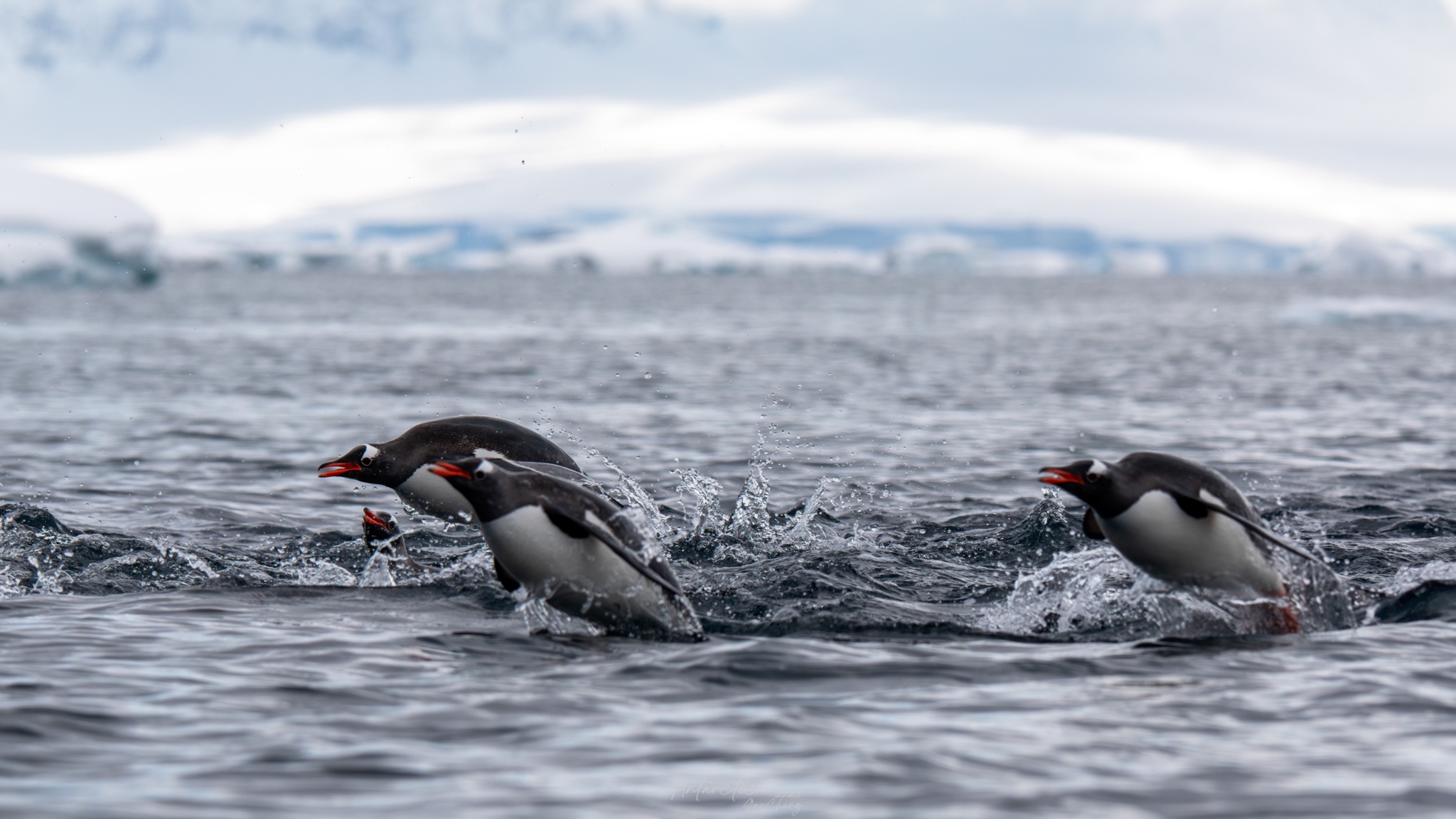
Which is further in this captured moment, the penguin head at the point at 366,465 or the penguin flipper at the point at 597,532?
the penguin head at the point at 366,465

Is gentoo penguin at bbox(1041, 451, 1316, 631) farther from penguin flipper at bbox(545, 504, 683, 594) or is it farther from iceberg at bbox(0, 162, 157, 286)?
iceberg at bbox(0, 162, 157, 286)

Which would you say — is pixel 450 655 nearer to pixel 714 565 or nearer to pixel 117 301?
pixel 714 565

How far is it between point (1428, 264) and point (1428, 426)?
161557mm

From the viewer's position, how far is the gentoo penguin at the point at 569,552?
7.53 meters

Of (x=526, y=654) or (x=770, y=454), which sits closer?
(x=526, y=654)

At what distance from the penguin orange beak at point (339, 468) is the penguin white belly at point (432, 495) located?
389 mm

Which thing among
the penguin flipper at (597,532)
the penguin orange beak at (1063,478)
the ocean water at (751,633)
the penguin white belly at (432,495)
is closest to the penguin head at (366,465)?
the penguin white belly at (432,495)

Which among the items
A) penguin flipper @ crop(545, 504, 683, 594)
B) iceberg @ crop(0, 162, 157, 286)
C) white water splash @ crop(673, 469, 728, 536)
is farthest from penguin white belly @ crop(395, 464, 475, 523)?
iceberg @ crop(0, 162, 157, 286)

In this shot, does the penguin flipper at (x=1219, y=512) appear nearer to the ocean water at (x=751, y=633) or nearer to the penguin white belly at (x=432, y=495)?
the ocean water at (x=751, y=633)

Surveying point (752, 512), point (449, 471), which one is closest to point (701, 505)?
point (752, 512)

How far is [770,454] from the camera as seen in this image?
51.7ft

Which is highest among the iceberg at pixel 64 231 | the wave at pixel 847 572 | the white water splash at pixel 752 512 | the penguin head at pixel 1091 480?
the iceberg at pixel 64 231

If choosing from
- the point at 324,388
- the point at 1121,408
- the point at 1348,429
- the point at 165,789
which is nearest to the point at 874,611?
the point at 165,789

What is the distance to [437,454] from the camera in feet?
32.0
